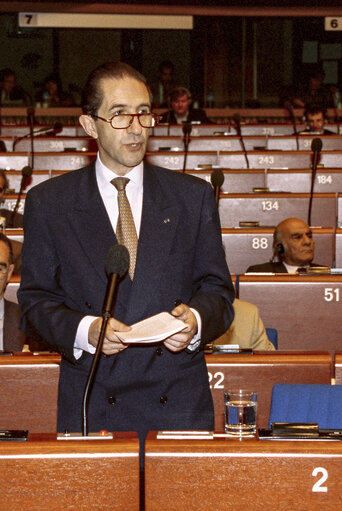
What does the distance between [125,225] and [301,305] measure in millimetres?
2320

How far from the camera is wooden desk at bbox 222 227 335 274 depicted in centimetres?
595

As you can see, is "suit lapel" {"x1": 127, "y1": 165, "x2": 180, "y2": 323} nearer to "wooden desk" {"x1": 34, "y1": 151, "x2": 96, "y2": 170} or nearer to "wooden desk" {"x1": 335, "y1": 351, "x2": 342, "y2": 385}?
"wooden desk" {"x1": 335, "y1": 351, "x2": 342, "y2": 385}

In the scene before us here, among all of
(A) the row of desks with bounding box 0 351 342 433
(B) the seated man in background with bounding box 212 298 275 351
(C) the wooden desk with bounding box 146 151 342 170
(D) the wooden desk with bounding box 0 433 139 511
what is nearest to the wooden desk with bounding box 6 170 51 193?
(C) the wooden desk with bounding box 146 151 342 170

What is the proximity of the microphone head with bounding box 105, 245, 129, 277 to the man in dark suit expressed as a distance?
247 millimetres

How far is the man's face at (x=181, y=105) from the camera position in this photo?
1042 cm

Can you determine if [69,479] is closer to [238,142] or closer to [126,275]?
[126,275]

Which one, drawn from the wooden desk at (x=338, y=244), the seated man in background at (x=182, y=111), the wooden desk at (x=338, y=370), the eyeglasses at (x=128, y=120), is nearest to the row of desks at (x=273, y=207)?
the wooden desk at (x=338, y=244)

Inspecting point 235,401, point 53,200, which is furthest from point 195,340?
point 53,200

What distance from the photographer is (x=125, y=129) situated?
2.24 meters

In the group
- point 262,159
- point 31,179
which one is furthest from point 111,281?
point 262,159

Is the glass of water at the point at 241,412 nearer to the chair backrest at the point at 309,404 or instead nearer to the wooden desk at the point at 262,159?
the chair backrest at the point at 309,404

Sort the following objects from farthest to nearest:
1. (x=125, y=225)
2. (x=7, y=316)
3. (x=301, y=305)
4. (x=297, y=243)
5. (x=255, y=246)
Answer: (x=255, y=246) < (x=297, y=243) < (x=301, y=305) < (x=7, y=316) < (x=125, y=225)

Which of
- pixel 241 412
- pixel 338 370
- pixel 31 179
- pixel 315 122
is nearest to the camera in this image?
pixel 241 412

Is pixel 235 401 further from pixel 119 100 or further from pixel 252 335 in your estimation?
pixel 252 335
